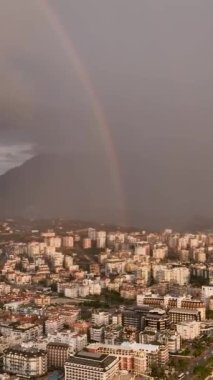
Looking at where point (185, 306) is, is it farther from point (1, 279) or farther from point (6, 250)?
point (6, 250)

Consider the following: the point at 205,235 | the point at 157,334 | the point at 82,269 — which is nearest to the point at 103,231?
the point at 205,235

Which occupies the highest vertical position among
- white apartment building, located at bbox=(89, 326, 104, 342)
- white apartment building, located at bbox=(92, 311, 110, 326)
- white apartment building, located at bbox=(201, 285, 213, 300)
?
white apartment building, located at bbox=(201, 285, 213, 300)

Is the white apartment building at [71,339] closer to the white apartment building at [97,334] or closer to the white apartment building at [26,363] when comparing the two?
the white apartment building at [97,334]

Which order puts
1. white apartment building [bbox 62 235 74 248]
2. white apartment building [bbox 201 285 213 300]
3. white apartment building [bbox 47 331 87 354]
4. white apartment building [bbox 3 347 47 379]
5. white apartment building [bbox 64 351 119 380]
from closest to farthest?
white apartment building [bbox 64 351 119 380] < white apartment building [bbox 3 347 47 379] < white apartment building [bbox 47 331 87 354] < white apartment building [bbox 201 285 213 300] < white apartment building [bbox 62 235 74 248]

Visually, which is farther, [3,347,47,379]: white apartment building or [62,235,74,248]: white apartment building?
[62,235,74,248]: white apartment building

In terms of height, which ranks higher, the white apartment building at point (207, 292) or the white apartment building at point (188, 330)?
the white apartment building at point (207, 292)

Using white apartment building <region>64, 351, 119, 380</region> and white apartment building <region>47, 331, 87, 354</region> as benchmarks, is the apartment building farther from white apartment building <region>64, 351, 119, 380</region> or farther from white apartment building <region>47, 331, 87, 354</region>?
white apartment building <region>64, 351, 119, 380</region>

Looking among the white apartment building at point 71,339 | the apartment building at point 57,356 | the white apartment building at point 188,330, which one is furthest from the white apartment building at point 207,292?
the apartment building at point 57,356

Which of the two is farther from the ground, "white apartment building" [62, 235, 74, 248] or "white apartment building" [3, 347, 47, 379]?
"white apartment building" [62, 235, 74, 248]

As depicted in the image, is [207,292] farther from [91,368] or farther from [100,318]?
[91,368]

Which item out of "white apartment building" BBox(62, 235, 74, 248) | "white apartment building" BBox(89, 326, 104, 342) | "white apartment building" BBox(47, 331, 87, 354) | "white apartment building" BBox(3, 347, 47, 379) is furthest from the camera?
"white apartment building" BBox(62, 235, 74, 248)

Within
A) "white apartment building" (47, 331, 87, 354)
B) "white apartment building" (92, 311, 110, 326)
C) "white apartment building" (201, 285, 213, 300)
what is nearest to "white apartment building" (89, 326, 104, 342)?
"white apartment building" (47, 331, 87, 354)
